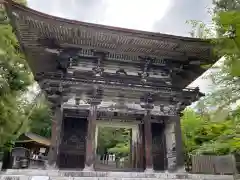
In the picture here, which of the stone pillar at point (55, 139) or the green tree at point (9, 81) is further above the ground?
the green tree at point (9, 81)

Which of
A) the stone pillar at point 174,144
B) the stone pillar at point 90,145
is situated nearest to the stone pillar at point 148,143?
the stone pillar at point 174,144

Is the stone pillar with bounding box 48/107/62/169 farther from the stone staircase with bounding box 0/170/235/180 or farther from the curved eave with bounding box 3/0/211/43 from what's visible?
the curved eave with bounding box 3/0/211/43

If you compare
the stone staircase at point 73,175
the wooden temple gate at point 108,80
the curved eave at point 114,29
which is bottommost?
the stone staircase at point 73,175

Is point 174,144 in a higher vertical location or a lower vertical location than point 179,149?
higher

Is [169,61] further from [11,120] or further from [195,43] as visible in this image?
[11,120]

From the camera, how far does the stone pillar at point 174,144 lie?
8.33m

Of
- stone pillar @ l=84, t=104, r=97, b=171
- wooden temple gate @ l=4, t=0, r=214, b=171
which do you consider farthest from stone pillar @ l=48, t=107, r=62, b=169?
stone pillar @ l=84, t=104, r=97, b=171

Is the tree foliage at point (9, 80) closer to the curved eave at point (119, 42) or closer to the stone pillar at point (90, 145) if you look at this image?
the curved eave at point (119, 42)

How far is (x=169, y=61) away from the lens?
31.1 ft

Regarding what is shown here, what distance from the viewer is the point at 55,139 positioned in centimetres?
766

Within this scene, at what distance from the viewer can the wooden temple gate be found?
7.89m

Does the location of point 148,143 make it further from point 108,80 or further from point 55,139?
point 55,139

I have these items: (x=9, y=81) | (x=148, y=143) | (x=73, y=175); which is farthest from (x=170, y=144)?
(x=9, y=81)

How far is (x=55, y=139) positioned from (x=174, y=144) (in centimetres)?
451
